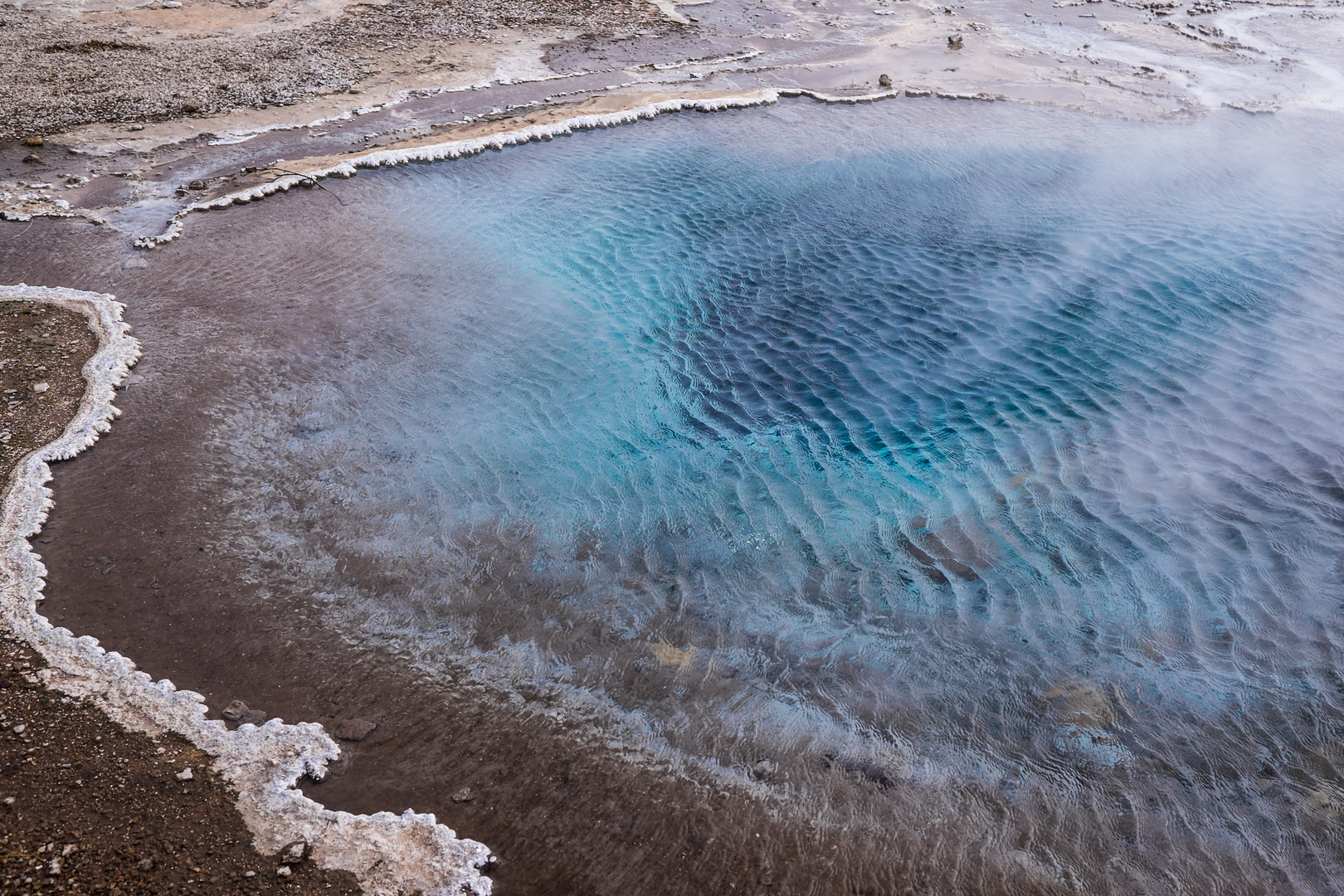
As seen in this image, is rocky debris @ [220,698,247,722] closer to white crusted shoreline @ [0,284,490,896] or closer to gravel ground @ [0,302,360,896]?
white crusted shoreline @ [0,284,490,896]

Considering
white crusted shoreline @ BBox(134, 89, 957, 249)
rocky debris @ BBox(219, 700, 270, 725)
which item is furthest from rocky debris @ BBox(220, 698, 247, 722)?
white crusted shoreline @ BBox(134, 89, 957, 249)

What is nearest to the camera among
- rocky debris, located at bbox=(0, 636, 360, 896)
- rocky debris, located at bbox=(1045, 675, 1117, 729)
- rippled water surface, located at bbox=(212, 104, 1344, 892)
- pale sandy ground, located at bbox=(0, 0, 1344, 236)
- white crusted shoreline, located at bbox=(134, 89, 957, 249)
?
rocky debris, located at bbox=(0, 636, 360, 896)

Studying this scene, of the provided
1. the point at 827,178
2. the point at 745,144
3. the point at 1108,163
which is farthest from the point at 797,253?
the point at 1108,163

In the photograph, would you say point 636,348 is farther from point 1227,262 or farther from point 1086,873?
point 1227,262

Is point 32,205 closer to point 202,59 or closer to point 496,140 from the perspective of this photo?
point 202,59

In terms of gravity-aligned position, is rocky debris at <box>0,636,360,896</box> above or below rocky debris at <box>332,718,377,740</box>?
above

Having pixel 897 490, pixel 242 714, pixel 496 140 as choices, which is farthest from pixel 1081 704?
pixel 496 140

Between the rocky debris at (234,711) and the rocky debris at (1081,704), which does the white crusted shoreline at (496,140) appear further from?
the rocky debris at (1081,704)
